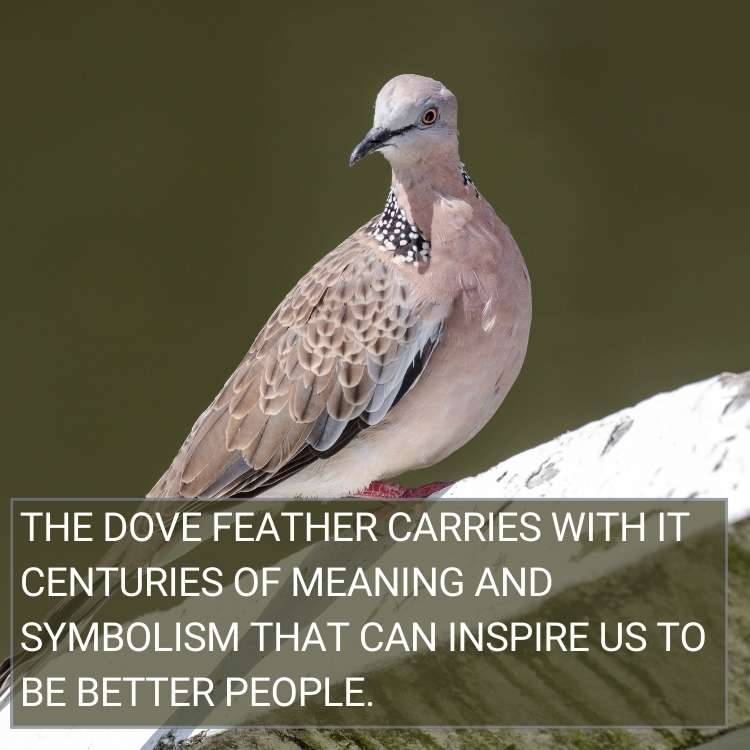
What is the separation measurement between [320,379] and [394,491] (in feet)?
0.76

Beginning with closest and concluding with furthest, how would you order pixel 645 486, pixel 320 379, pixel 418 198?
pixel 645 486
pixel 418 198
pixel 320 379

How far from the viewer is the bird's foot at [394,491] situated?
2023mm

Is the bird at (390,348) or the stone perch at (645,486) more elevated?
the bird at (390,348)

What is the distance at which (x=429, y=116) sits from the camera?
194 cm

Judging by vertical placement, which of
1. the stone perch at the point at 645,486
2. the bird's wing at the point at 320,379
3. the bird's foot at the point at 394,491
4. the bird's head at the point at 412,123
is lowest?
the stone perch at the point at 645,486

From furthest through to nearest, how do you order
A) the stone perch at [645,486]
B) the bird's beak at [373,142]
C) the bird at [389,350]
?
1. the bird at [389,350]
2. the bird's beak at [373,142]
3. the stone perch at [645,486]

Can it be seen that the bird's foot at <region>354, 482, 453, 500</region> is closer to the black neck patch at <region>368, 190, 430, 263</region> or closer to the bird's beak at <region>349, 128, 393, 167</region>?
the black neck patch at <region>368, 190, 430, 263</region>

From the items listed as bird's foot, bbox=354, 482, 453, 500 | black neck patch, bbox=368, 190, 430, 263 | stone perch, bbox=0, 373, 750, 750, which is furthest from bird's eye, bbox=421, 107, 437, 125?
stone perch, bbox=0, 373, 750, 750

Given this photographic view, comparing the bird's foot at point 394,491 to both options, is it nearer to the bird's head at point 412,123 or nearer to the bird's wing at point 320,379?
the bird's wing at point 320,379

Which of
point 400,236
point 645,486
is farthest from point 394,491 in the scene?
point 645,486

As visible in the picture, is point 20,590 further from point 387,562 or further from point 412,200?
point 387,562

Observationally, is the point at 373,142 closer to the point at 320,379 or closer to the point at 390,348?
the point at 390,348

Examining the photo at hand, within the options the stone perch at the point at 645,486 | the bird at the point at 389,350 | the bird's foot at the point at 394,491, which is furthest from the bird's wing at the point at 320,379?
the stone perch at the point at 645,486

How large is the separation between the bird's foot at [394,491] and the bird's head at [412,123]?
0.53 m
